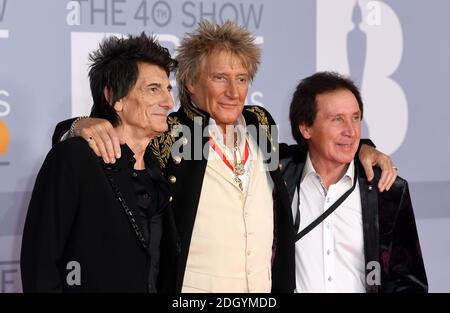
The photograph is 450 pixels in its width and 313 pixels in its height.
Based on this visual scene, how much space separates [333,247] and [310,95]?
535 millimetres

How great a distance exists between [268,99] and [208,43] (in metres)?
0.92

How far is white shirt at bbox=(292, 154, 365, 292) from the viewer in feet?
8.28

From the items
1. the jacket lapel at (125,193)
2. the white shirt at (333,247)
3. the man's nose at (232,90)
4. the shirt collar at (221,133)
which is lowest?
the white shirt at (333,247)

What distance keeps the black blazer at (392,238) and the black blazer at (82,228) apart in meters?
0.81

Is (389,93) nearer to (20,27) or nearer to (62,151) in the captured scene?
(20,27)

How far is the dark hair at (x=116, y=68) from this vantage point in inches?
87.5

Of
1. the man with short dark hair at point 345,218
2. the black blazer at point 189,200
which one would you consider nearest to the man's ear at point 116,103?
the black blazer at point 189,200

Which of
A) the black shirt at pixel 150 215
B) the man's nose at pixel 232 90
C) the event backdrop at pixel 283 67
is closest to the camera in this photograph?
the black shirt at pixel 150 215

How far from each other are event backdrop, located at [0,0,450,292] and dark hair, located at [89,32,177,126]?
2.54 ft

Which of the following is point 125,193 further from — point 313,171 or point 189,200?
point 313,171

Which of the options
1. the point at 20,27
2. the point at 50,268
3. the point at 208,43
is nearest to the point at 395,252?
the point at 208,43

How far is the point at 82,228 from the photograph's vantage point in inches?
79.7

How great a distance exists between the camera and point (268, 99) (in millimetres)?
3363

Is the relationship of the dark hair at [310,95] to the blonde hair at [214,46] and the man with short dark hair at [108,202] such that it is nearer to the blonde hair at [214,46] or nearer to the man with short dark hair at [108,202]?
the blonde hair at [214,46]
